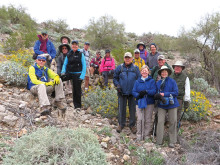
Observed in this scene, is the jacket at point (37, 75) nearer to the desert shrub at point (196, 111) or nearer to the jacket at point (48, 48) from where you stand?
the jacket at point (48, 48)

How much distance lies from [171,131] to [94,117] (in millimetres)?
2300

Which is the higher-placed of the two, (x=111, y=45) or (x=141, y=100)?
(x=111, y=45)

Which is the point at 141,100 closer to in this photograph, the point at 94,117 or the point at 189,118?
the point at 94,117

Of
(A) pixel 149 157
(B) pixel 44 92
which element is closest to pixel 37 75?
(B) pixel 44 92

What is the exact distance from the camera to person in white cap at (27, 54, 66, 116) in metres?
4.28

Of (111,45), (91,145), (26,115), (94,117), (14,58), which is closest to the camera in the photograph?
(91,145)

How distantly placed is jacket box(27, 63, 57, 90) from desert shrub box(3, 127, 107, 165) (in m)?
1.99

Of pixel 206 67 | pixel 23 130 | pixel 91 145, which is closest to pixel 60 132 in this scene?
pixel 91 145

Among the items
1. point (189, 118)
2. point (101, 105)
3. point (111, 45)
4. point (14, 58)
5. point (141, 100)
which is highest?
point (111, 45)

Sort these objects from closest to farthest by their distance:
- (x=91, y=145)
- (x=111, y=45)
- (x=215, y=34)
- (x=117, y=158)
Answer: (x=91, y=145)
(x=117, y=158)
(x=215, y=34)
(x=111, y=45)

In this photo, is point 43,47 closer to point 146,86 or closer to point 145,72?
point 145,72

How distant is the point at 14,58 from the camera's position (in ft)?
22.3

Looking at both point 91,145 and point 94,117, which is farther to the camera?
point 94,117

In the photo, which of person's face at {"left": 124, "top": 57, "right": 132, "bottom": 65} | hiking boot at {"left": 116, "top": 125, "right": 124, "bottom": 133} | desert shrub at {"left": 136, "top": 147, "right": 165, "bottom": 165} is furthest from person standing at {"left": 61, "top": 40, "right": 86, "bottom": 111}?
desert shrub at {"left": 136, "top": 147, "right": 165, "bottom": 165}
